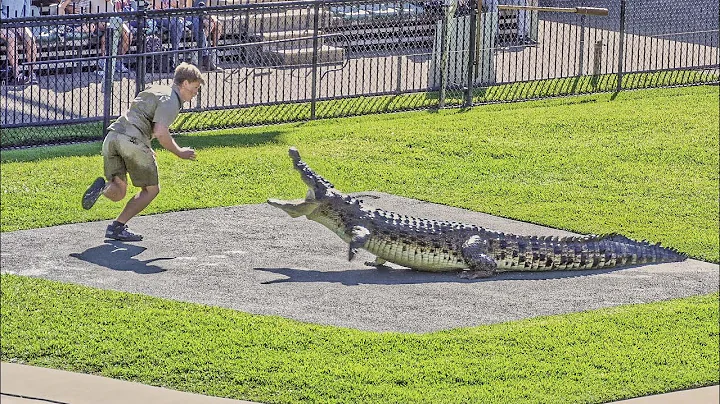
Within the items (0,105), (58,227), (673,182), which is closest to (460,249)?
(58,227)

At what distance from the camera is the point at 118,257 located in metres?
12.9

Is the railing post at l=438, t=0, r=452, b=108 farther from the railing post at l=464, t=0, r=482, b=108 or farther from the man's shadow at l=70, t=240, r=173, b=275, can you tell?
the man's shadow at l=70, t=240, r=173, b=275

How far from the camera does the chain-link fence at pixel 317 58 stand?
17.7 metres

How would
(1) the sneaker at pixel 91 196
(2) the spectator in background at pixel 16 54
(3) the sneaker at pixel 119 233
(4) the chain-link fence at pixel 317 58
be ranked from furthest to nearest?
(4) the chain-link fence at pixel 317 58
(2) the spectator in background at pixel 16 54
(3) the sneaker at pixel 119 233
(1) the sneaker at pixel 91 196

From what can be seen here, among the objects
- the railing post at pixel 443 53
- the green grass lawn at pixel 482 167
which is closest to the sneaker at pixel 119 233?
the green grass lawn at pixel 482 167

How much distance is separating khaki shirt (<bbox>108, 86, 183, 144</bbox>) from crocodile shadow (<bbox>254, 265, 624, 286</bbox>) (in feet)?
5.01

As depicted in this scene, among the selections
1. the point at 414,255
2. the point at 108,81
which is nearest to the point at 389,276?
the point at 414,255

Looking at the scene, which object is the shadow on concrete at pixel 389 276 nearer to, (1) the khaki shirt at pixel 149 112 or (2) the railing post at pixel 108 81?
(1) the khaki shirt at pixel 149 112

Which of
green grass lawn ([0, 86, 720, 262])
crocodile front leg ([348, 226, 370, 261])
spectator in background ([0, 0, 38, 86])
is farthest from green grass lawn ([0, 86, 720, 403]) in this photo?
crocodile front leg ([348, 226, 370, 261])

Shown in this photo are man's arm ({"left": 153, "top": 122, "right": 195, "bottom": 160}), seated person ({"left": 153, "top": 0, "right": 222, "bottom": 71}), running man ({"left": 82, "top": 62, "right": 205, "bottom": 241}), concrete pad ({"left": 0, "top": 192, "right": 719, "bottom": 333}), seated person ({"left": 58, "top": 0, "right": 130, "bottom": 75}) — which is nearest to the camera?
concrete pad ({"left": 0, "top": 192, "right": 719, "bottom": 333})

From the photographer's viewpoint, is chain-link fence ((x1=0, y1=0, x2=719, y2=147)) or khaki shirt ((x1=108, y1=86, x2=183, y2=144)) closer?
khaki shirt ((x1=108, y1=86, x2=183, y2=144))

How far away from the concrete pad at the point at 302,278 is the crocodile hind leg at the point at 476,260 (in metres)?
0.08

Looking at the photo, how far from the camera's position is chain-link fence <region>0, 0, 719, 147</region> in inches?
697

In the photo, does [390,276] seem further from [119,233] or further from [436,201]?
[436,201]
